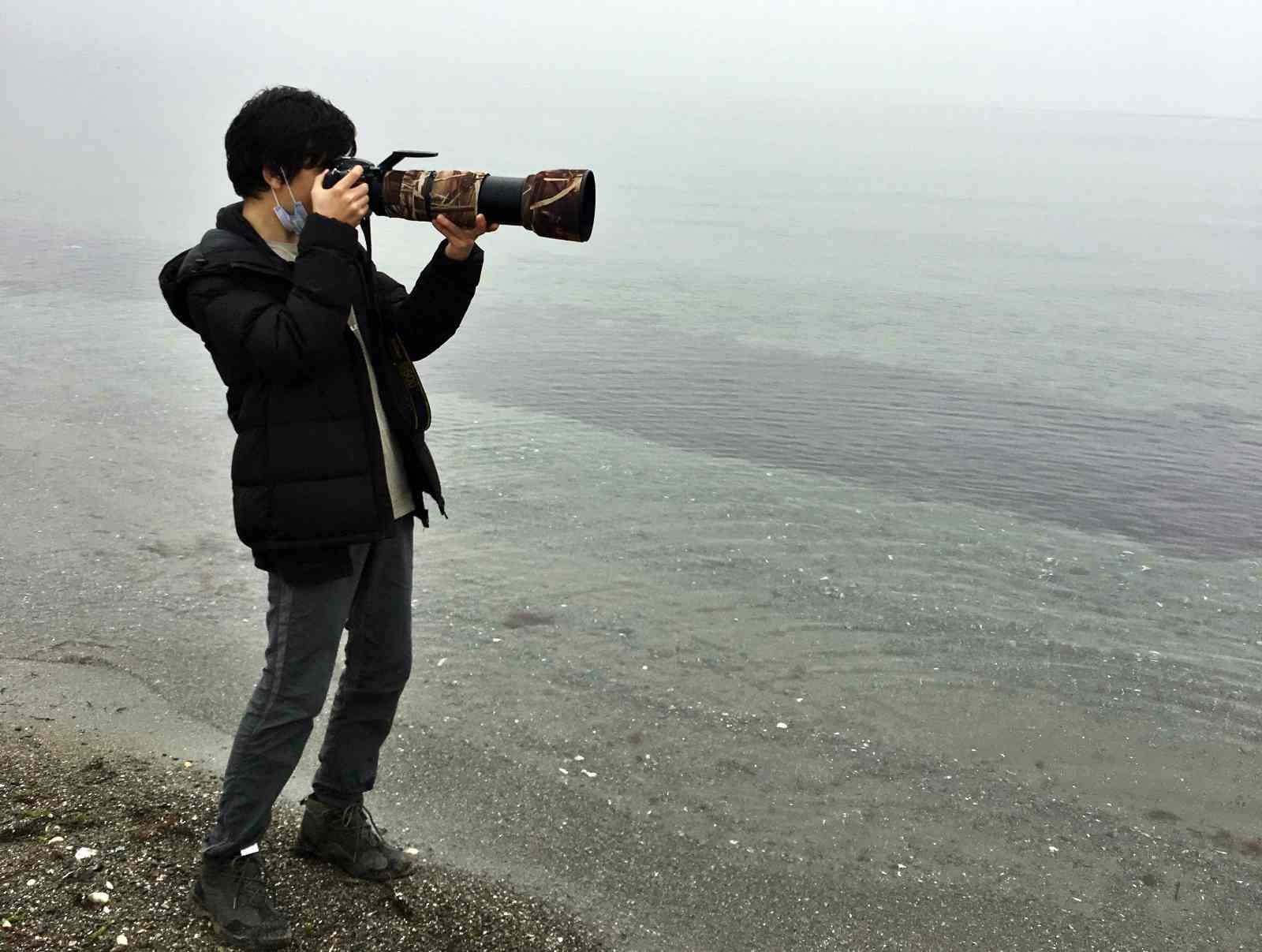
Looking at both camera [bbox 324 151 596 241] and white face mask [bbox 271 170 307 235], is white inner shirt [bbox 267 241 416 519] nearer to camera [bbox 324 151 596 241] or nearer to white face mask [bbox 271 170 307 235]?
white face mask [bbox 271 170 307 235]

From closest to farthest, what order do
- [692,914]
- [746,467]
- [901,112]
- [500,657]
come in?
[692,914] → [500,657] → [746,467] → [901,112]

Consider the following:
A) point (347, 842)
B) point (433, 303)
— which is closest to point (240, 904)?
point (347, 842)

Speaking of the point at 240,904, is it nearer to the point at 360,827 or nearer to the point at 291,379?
the point at 360,827

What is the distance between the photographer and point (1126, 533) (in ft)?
20.6

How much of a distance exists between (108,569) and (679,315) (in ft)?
22.8

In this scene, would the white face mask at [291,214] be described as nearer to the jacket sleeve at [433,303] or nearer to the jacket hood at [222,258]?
the jacket hood at [222,258]

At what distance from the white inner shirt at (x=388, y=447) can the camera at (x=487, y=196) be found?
0.22 metres

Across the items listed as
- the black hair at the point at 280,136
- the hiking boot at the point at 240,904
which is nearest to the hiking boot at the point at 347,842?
the hiking boot at the point at 240,904

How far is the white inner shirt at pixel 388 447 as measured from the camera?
9.20ft

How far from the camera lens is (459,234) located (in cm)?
294

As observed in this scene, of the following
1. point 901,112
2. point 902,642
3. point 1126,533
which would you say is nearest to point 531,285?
point 1126,533

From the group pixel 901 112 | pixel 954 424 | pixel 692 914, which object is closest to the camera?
pixel 692 914

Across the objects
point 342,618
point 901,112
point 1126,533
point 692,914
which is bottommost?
point 692,914

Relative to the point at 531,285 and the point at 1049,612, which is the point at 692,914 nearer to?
the point at 1049,612
